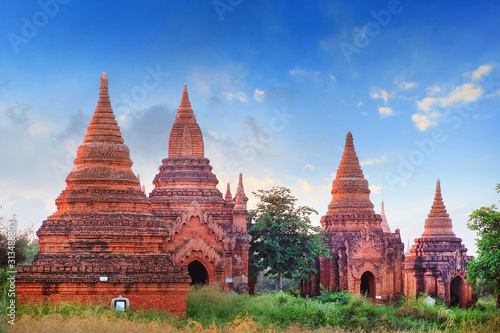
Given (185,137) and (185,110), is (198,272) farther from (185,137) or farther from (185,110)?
(185,110)

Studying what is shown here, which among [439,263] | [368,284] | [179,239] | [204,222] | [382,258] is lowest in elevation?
[368,284]

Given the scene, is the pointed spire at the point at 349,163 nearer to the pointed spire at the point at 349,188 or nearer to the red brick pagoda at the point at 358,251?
the pointed spire at the point at 349,188

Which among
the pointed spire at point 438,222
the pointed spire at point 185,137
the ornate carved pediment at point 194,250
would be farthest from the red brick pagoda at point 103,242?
the pointed spire at point 438,222

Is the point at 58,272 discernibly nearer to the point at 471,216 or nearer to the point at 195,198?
the point at 195,198

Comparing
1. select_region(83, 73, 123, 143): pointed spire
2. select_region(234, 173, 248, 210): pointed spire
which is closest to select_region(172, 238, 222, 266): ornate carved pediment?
select_region(234, 173, 248, 210): pointed spire

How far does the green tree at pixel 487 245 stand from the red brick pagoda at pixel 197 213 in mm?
10586

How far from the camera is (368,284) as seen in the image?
1838 inches

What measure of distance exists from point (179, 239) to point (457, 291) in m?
18.5

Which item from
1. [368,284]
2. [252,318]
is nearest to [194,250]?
[252,318]

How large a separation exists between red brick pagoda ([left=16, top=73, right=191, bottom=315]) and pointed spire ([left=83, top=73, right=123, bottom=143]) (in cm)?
4

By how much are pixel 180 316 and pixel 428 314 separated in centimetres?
1171

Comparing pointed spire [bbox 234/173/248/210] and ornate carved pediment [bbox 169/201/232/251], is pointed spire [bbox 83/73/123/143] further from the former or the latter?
pointed spire [bbox 234/173/248/210]

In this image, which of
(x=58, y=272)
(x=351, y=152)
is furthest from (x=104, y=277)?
(x=351, y=152)

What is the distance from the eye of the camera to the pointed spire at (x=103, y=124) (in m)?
30.2
